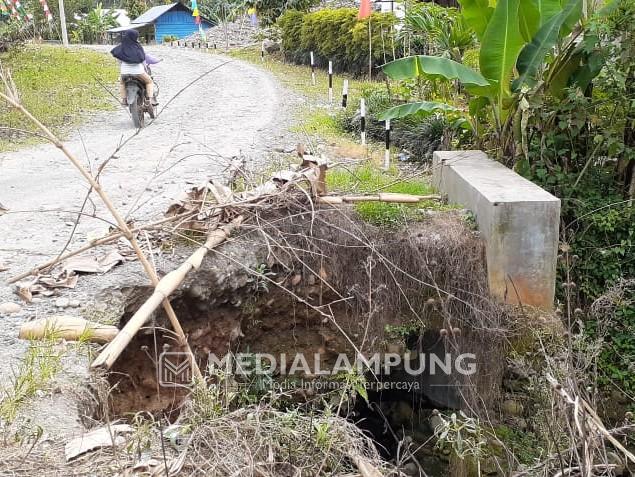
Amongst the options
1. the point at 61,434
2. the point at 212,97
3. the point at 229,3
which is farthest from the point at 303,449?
the point at 229,3

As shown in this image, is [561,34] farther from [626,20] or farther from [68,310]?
[68,310]

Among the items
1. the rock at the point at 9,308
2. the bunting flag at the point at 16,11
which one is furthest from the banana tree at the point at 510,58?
the bunting flag at the point at 16,11

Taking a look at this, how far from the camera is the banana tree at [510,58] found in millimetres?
5645

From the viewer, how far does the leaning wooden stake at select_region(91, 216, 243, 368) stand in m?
A: 3.34

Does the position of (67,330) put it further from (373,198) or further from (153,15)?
(153,15)

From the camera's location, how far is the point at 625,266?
5855mm

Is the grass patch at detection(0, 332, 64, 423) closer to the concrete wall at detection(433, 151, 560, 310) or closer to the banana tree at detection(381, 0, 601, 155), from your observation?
Answer: the concrete wall at detection(433, 151, 560, 310)

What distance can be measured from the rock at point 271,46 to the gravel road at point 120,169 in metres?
10.8

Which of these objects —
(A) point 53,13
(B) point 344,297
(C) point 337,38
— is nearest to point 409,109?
(B) point 344,297

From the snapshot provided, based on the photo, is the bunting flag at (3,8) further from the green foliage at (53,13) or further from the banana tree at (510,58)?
the banana tree at (510,58)

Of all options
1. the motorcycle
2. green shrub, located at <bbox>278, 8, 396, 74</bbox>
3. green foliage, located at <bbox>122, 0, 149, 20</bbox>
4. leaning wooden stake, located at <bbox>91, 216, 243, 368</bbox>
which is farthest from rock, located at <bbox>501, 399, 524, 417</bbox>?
green foliage, located at <bbox>122, 0, 149, 20</bbox>

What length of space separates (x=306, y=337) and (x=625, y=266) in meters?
3.13

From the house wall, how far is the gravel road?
27.7 m

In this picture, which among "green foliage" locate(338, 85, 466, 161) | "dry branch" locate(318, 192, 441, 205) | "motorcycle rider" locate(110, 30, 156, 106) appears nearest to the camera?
"dry branch" locate(318, 192, 441, 205)
